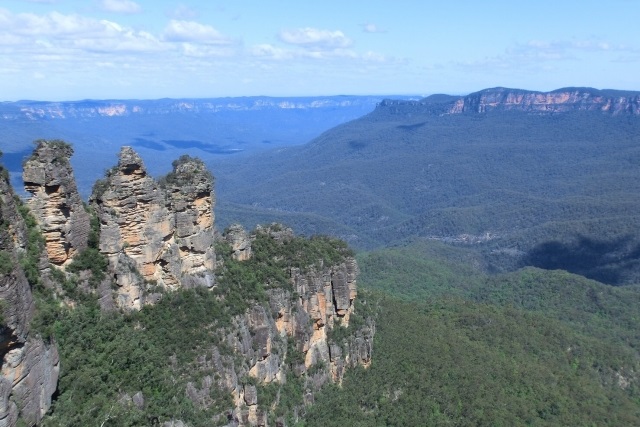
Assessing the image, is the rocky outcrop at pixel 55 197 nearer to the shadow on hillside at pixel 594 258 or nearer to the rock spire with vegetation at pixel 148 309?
the rock spire with vegetation at pixel 148 309

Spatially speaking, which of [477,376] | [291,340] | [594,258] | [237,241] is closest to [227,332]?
[291,340]

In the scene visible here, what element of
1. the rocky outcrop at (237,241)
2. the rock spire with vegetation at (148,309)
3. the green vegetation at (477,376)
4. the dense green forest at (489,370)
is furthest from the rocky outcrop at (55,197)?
the dense green forest at (489,370)

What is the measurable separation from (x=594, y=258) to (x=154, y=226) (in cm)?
13607

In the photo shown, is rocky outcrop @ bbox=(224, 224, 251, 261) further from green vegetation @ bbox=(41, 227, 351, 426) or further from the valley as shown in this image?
green vegetation @ bbox=(41, 227, 351, 426)

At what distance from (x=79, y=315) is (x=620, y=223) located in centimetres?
15268

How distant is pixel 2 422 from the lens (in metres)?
18.1

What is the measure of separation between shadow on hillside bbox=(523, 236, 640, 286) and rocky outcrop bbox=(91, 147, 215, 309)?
12660cm

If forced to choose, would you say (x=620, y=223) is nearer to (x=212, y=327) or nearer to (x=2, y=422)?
(x=212, y=327)

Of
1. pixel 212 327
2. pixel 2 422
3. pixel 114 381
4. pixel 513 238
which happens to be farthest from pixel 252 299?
pixel 513 238

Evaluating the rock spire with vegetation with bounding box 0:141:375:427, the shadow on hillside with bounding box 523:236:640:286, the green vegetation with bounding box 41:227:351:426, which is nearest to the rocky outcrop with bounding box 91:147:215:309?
the rock spire with vegetation with bounding box 0:141:375:427

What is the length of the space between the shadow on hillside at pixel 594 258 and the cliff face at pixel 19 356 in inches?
5442

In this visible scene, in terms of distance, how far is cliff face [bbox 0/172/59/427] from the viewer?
735 inches

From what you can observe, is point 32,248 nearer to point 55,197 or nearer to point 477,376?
point 55,197

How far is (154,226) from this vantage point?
31.0m
